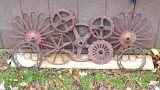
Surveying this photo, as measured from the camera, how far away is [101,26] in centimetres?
241

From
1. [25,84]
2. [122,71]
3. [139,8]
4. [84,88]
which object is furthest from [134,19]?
[25,84]

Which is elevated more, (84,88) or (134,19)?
(134,19)

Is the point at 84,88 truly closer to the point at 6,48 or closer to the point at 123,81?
the point at 123,81

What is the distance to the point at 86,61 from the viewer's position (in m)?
2.55

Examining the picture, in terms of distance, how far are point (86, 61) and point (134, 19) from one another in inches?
25.3

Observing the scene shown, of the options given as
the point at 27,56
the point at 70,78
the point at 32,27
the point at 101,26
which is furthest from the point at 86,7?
the point at 27,56

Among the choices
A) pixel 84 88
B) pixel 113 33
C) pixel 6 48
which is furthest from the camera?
pixel 6 48

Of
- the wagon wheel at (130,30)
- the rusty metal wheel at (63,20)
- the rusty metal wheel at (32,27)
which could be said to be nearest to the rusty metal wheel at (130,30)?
the wagon wheel at (130,30)

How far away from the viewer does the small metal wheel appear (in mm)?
2445

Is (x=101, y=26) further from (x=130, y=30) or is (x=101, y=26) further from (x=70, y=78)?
(x=70, y=78)

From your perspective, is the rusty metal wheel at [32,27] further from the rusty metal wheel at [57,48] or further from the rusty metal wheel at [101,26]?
the rusty metal wheel at [101,26]

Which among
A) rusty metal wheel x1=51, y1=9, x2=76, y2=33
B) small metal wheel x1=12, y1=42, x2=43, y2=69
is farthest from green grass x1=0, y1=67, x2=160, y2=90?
rusty metal wheel x1=51, y1=9, x2=76, y2=33

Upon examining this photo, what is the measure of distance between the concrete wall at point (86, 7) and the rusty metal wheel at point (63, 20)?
2.1 inches

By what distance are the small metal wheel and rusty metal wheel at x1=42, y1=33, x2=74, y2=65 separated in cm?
11
